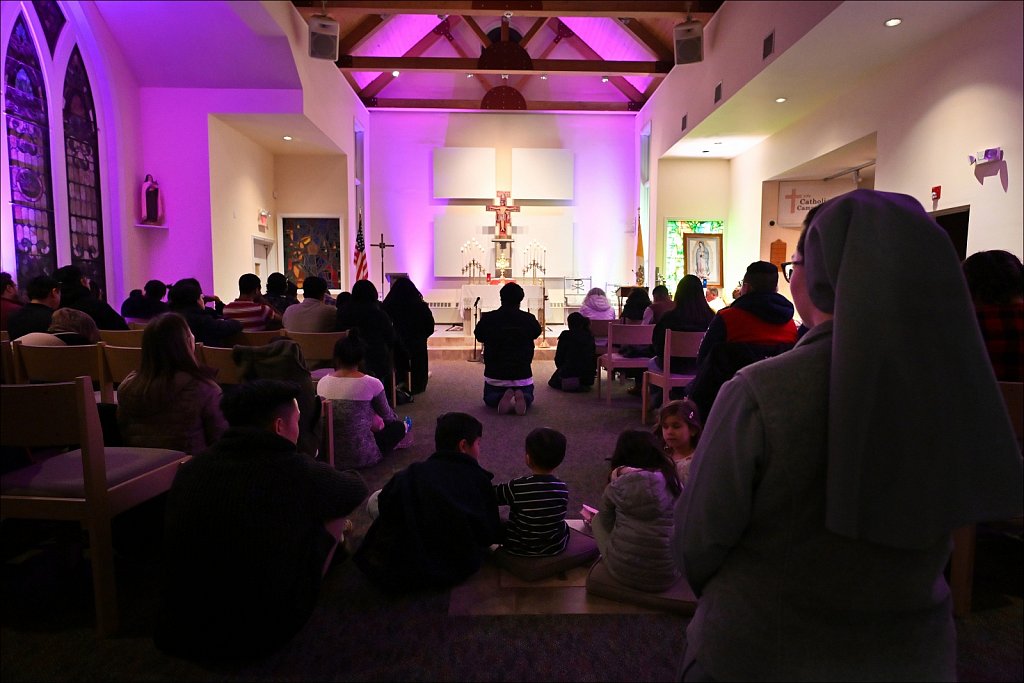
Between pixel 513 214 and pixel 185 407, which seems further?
pixel 513 214

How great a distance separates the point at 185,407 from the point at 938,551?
2.46 metres

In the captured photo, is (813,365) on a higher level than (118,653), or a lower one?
higher

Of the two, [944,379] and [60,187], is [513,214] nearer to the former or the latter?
[60,187]

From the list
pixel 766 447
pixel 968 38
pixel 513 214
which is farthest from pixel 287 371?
pixel 513 214

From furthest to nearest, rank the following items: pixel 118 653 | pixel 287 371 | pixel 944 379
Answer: pixel 287 371
pixel 118 653
pixel 944 379

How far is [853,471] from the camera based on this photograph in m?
0.82

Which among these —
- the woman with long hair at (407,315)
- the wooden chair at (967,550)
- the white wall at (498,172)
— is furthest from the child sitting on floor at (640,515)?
the white wall at (498,172)

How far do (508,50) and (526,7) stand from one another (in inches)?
73.4

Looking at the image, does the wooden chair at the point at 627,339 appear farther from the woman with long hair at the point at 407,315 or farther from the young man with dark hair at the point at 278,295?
the young man with dark hair at the point at 278,295

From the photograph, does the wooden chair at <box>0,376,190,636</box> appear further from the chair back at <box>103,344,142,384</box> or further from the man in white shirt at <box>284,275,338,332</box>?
the man in white shirt at <box>284,275,338,332</box>

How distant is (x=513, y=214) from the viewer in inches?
488

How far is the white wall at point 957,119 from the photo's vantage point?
4.64 metres

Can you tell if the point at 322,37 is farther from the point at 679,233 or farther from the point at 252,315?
the point at 679,233

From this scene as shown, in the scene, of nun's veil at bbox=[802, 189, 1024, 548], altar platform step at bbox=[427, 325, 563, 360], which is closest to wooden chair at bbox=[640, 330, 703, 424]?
nun's veil at bbox=[802, 189, 1024, 548]
